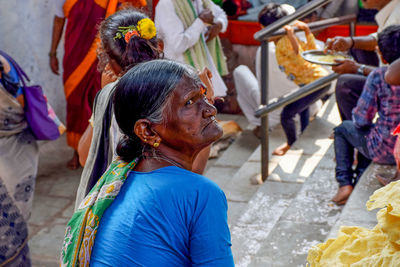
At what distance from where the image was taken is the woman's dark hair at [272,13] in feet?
15.8

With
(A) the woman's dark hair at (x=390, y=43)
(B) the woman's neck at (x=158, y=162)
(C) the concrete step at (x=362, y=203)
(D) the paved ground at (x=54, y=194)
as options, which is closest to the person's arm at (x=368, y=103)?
(A) the woman's dark hair at (x=390, y=43)

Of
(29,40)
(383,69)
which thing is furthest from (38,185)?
(383,69)

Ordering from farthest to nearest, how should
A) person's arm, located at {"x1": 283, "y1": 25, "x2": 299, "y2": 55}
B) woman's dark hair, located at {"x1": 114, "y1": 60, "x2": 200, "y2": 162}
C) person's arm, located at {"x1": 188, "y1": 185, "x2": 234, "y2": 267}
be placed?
person's arm, located at {"x1": 283, "y1": 25, "x2": 299, "y2": 55} → woman's dark hair, located at {"x1": 114, "y1": 60, "x2": 200, "y2": 162} → person's arm, located at {"x1": 188, "y1": 185, "x2": 234, "y2": 267}

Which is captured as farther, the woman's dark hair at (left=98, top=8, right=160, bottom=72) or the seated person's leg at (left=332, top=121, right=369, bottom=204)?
the seated person's leg at (left=332, top=121, right=369, bottom=204)

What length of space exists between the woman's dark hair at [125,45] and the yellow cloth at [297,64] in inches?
103

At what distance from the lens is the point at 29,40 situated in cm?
583

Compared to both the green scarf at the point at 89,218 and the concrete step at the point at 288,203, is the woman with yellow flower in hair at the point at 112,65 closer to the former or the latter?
the green scarf at the point at 89,218

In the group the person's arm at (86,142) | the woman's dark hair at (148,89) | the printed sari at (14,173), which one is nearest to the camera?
the woman's dark hair at (148,89)

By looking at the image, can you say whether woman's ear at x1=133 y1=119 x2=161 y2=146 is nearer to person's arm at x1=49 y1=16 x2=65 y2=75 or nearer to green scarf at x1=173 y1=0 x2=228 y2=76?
green scarf at x1=173 y1=0 x2=228 y2=76

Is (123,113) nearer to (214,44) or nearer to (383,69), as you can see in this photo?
(383,69)

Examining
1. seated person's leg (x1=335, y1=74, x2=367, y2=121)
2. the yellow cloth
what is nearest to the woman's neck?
seated person's leg (x1=335, y1=74, x2=367, y2=121)

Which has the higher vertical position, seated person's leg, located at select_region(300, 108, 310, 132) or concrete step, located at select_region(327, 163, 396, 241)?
concrete step, located at select_region(327, 163, 396, 241)

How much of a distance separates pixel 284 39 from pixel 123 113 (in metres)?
Answer: 3.48

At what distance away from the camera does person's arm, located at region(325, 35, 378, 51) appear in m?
3.93
